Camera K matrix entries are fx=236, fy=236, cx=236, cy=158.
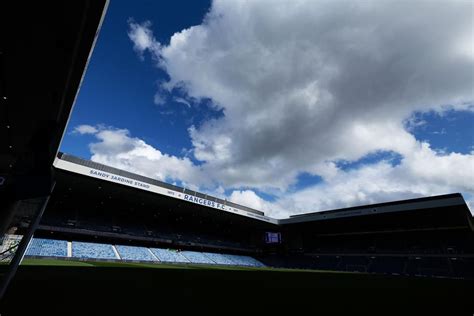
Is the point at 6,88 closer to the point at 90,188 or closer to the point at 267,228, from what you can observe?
the point at 90,188

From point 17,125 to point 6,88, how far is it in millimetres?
3113

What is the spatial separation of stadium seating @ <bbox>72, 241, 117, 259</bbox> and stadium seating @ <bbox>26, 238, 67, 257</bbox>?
4.26ft

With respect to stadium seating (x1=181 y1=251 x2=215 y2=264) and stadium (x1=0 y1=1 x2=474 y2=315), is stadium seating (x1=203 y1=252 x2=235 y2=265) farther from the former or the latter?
stadium seating (x1=181 y1=251 x2=215 y2=264)

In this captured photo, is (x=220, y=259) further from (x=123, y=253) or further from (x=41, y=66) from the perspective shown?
(x=41, y=66)

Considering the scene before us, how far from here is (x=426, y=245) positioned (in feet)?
133

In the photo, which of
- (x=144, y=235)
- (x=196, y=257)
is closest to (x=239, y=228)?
(x=196, y=257)

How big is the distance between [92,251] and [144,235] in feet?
28.7

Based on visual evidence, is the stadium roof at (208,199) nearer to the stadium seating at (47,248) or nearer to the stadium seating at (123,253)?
the stadium seating at (47,248)

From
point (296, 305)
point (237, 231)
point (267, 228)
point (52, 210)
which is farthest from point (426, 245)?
point (52, 210)

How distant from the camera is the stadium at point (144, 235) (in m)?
5.94

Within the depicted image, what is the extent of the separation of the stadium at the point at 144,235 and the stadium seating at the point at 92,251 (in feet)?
0.90

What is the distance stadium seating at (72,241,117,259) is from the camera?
2937 cm

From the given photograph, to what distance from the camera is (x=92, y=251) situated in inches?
1224

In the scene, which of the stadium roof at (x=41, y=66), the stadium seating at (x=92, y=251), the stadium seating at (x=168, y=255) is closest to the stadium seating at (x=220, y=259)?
the stadium seating at (x=168, y=255)
